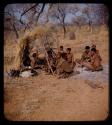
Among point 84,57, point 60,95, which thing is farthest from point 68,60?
point 60,95

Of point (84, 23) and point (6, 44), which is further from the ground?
point (84, 23)

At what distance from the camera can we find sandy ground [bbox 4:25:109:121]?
1.15 meters

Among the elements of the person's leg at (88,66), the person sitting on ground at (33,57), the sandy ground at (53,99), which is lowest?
the sandy ground at (53,99)

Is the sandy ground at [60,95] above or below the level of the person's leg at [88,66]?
below

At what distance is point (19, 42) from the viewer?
3.79 feet

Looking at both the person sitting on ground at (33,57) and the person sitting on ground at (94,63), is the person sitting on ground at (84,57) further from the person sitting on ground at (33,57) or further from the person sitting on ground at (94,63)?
the person sitting on ground at (33,57)

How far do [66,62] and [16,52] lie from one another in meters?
0.27

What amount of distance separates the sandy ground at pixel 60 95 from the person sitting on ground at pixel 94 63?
0.03 meters

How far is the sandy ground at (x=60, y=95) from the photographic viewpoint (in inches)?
45.3

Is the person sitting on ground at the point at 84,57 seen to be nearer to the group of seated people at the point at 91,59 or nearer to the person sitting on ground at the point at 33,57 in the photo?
the group of seated people at the point at 91,59

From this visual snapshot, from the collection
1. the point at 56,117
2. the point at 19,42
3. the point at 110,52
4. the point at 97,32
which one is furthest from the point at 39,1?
the point at 56,117

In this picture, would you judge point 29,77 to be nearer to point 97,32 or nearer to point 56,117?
point 56,117

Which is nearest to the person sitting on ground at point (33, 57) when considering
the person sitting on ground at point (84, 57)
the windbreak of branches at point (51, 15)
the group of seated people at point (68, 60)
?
the group of seated people at point (68, 60)

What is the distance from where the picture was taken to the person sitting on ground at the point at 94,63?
1.16 m
